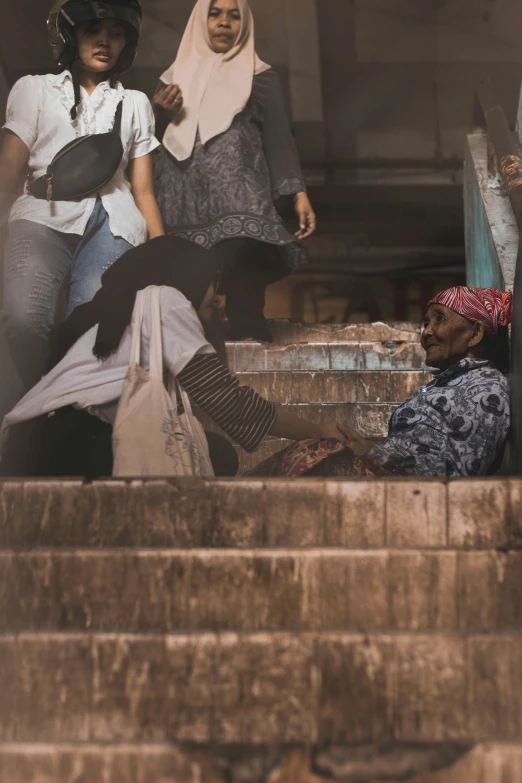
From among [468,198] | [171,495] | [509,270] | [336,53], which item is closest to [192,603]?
[171,495]

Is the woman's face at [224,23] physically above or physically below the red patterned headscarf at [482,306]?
above

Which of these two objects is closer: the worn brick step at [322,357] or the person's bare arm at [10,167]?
the person's bare arm at [10,167]

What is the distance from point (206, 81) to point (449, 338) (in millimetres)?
2283

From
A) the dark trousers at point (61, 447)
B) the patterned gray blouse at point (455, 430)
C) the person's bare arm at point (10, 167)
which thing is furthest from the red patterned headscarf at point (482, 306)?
the person's bare arm at point (10, 167)

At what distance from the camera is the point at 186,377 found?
3.73m

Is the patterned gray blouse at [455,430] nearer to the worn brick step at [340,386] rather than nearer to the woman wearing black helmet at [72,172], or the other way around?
the worn brick step at [340,386]

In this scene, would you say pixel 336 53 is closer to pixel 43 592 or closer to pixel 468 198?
pixel 468 198

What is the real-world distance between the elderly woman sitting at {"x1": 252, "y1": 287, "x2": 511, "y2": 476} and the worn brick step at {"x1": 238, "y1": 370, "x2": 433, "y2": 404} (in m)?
0.62

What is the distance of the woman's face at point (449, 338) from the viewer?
4164 millimetres

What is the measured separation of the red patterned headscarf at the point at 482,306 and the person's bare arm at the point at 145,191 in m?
1.50

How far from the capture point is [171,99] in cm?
567

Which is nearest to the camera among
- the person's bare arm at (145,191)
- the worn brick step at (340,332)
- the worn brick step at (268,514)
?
the worn brick step at (268,514)

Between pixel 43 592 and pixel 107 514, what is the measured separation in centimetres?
27

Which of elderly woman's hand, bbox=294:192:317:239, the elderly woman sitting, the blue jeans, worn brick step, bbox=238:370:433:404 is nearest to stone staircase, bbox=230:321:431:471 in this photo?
worn brick step, bbox=238:370:433:404
